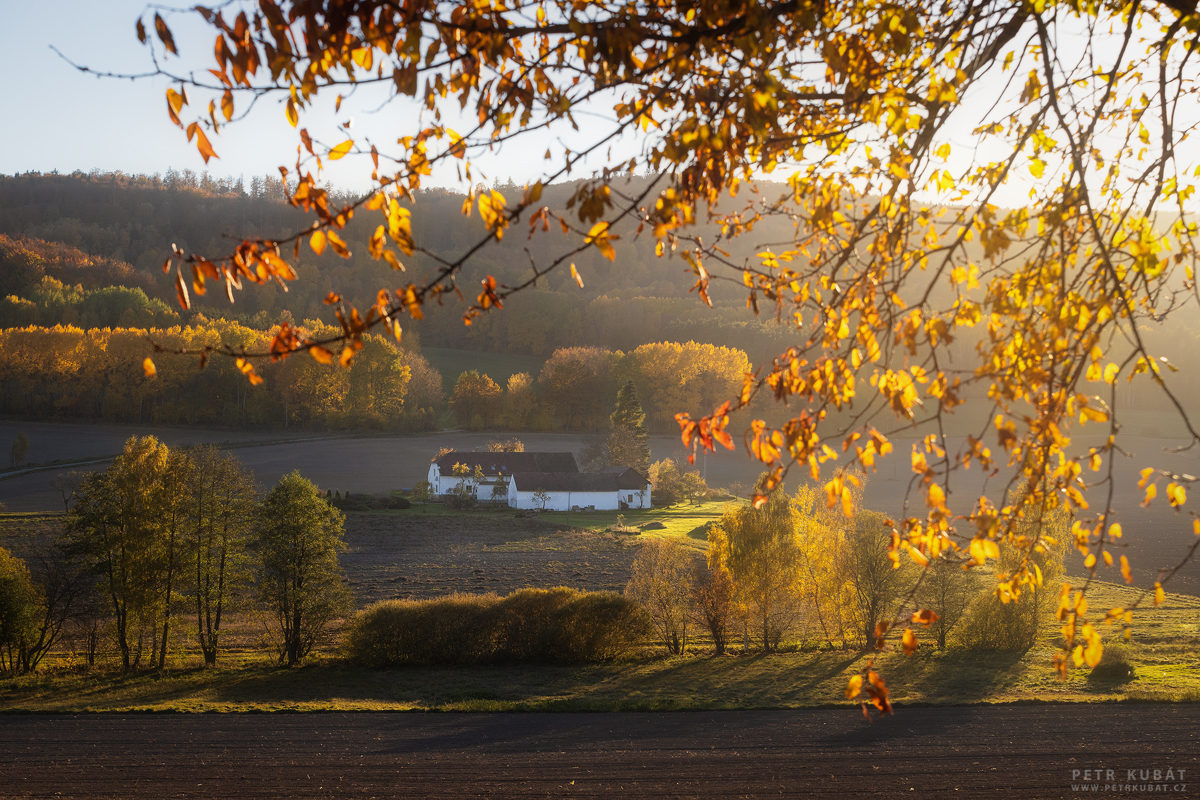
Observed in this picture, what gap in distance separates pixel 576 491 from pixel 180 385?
45.2 metres

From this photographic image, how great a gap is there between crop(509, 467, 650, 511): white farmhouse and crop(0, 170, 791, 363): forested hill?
1035 inches

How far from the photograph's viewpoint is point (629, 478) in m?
62.4

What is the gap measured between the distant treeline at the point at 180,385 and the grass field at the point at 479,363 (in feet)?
61.9

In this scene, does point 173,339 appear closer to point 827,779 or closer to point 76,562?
point 76,562

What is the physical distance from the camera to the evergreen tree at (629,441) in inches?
2709

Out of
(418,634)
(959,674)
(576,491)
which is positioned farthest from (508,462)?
(959,674)

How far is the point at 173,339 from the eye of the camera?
261ft

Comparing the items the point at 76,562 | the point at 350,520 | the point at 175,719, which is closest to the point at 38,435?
the point at 350,520

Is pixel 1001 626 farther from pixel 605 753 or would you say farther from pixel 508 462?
pixel 508 462

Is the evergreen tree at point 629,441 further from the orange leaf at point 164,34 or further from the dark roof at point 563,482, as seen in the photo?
the orange leaf at point 164,34

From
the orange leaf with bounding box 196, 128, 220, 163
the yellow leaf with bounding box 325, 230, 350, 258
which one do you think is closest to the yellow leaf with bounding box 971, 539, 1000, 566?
the yellow leaf with bounding box 325, 230, 350, 258

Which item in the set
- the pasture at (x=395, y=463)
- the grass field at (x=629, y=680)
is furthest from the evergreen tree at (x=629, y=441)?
the grass field at (x=629, y=680)

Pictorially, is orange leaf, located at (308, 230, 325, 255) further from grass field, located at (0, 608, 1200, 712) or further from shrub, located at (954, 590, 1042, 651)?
shrub, located at (954, 590, 1042, 651)

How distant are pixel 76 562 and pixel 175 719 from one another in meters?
10.2
